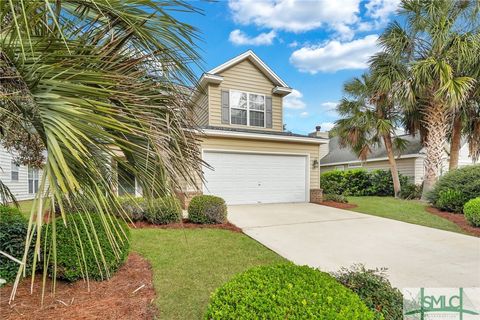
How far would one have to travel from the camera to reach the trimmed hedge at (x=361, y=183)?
15758 millimetres

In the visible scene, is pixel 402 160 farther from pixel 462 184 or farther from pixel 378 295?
pixel 378 295

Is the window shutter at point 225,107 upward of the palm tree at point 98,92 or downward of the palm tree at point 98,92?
upward

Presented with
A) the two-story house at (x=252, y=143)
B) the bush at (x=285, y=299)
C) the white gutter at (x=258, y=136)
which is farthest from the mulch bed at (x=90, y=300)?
the white gutter at (x=258, y=136)

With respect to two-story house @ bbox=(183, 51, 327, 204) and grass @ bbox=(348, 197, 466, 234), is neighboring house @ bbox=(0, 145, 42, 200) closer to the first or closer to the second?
two-story house @ bbox=(183, 51, 327, 204)

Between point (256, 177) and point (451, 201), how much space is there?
22.3 ft

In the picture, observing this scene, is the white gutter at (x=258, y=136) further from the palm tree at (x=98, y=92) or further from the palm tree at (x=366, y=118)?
the palm tree at (x=98, y=92)

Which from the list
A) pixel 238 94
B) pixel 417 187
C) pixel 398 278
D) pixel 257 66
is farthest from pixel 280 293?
pixel 417 187

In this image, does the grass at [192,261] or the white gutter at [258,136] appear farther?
the white gutter at [258,136]

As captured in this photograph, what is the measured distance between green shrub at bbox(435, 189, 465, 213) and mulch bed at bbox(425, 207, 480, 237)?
19cm

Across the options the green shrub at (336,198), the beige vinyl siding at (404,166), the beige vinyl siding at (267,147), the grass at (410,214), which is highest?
the beige vinyl siding at (267,147)

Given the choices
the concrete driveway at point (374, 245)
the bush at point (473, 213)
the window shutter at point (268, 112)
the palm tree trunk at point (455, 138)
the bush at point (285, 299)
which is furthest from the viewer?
the window shutter at point (268, 112)

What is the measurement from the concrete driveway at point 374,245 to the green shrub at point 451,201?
2.49m

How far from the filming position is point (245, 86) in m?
13.5

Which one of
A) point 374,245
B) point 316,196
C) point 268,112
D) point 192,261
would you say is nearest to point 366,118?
point 316,196
